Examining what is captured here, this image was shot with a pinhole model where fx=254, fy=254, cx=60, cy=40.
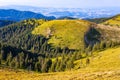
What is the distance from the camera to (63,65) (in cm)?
15700


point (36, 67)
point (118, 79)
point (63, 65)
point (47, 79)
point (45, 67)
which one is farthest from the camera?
point (36, 67)

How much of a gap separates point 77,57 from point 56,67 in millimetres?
33277

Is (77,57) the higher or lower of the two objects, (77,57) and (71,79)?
the lower

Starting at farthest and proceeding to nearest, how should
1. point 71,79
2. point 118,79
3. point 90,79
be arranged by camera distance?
1. point 71,79
2. point 90,79
3. point 118,79

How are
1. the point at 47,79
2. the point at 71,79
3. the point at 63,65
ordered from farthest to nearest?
the point at 63,65
the point at 47,79
the point at 71,79

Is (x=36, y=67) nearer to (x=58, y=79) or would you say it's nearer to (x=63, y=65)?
(x=63, y=65)

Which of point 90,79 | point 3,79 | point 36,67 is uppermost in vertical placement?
point 90,79

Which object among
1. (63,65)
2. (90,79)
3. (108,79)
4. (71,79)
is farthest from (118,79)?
(63,65)

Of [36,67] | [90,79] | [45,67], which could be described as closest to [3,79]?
[90,79]

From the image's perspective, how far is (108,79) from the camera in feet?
129

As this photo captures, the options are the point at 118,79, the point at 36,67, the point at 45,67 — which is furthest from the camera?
the point at 36,67

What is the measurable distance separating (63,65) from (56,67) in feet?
19.1

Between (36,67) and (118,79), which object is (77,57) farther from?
(118,79)

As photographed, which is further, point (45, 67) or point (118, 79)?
point (45, 67)
